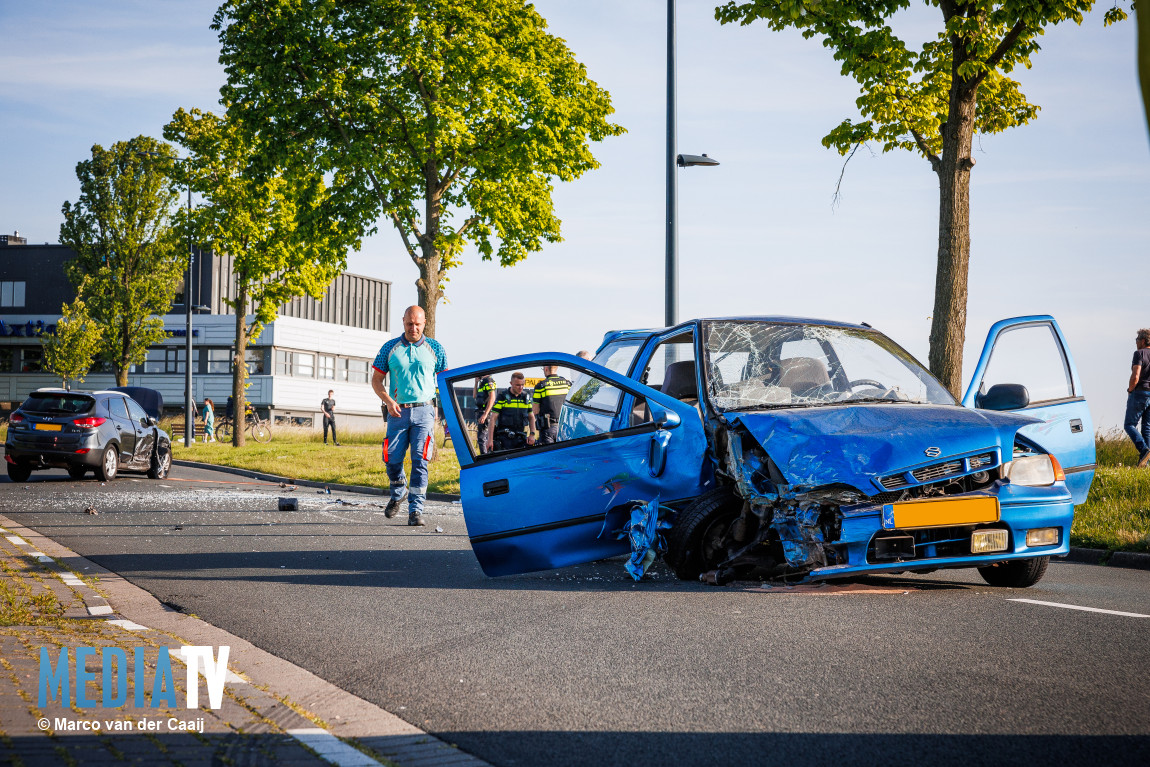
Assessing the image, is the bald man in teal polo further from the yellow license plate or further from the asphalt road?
the yellow license plate

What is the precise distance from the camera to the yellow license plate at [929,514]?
5.88 meters

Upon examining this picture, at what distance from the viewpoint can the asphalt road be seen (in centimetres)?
363

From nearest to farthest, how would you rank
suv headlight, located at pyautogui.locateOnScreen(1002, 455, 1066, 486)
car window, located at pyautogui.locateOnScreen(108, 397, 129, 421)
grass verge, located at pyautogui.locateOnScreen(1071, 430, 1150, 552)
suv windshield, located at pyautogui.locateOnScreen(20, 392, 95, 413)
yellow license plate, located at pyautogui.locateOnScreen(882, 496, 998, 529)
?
yellow license plate, located at pyautogui.locateOnScreen(882, 496, 998, 529)
suv headlight, located at pyautogui.locateOnScreen(1002, 455, 1066, 486)
grass verge, located at pyautogui.locateOnScreen(1071, 430, 1150, 552)
suv windshield, located at pyautogui.locateOnScreen(20, 392, 95, 413)
car window, located at pyautogui.locateOnScreen(108, 397, 129, 421)

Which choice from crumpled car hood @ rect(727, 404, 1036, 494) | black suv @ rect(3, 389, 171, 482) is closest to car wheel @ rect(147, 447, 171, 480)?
black suv @ rect(3, 389, 171, 482)

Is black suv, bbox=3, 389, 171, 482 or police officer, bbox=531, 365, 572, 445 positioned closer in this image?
police officer, bbox=531, 365, 572, 445

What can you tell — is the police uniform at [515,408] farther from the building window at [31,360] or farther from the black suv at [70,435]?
the building window at [31,360]

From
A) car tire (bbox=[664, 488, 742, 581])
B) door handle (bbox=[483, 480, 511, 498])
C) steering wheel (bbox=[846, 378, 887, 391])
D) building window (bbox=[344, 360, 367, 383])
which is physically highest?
building window (bbox=[344, 360, 367, 383])

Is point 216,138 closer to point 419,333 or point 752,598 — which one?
point 419,333

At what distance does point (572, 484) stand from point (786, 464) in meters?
1.49

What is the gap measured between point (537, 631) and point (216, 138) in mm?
30377

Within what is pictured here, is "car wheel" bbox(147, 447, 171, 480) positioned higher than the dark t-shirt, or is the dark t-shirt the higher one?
the dark t-shirt

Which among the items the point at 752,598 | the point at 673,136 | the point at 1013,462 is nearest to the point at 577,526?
the point at 752,598

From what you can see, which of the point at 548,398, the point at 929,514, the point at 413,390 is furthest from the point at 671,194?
the point at 929,514

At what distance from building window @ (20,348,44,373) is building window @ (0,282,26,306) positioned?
4023mm
